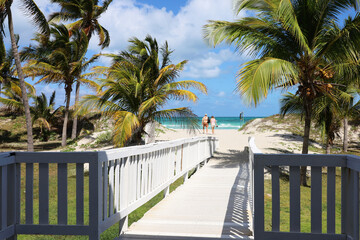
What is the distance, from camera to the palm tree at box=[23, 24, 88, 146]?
2184cm

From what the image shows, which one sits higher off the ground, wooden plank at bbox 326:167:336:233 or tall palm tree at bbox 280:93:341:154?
tall palm tree at bbox 280:93:341:154

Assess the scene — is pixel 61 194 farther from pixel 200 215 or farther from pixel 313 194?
pixel 200 215

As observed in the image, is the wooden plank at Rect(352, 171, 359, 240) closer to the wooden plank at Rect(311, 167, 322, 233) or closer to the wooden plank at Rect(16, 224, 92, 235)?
the wooden plank at Rect(311, 167, 322, 233)

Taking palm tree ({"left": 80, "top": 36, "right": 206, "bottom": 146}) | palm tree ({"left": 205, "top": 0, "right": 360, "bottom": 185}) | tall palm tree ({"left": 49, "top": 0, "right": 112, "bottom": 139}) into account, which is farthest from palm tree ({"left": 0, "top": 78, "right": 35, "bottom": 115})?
palm tree ({"left": 205, "top": 0, "right": 360, "bottom": 185})

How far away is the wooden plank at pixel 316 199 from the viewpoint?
3.04 meters

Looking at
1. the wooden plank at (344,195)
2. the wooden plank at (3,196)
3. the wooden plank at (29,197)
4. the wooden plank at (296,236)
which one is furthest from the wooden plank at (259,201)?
the wooden plank at (3,196)

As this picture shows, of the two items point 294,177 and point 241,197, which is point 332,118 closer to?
point 241,197

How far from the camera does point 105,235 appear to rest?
202 inches

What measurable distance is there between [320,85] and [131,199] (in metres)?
9.60

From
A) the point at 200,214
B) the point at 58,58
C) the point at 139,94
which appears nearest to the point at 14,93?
the point at 58,58

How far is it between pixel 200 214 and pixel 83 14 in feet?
73.9

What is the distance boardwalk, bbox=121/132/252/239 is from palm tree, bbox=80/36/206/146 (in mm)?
3979

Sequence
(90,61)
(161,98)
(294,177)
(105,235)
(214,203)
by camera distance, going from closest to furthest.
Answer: (294,177) < (105,235) < (214,203) < (161,98) < (90,61)

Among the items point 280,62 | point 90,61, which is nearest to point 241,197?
point 280,62
